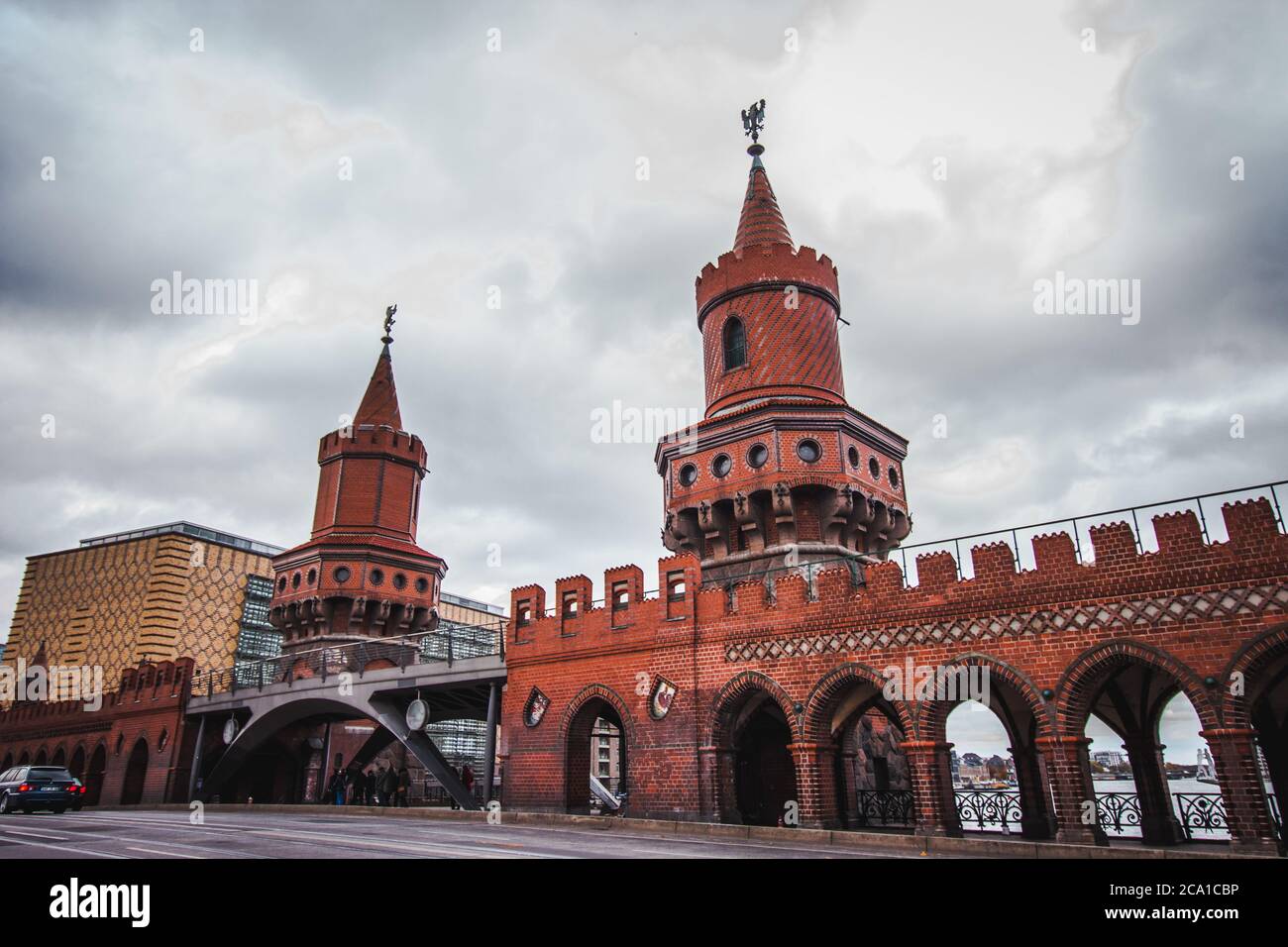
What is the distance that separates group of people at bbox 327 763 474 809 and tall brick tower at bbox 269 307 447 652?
530 cm

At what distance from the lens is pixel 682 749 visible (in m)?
18.7

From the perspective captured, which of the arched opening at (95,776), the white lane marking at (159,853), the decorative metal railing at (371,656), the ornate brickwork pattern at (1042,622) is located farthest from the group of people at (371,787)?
the white lane marking at (159,853)

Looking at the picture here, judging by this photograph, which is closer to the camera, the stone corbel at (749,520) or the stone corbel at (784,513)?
the stone corbel at (784,513)

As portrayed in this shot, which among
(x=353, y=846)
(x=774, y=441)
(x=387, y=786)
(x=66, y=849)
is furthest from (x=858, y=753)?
(x=387, y=786)

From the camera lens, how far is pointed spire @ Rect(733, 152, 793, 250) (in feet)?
90.3

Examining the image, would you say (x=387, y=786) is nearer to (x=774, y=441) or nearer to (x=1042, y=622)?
(x=774, y=441)

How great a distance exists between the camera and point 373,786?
32.6 metres

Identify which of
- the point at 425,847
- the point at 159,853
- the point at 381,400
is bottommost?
the point at 425,847

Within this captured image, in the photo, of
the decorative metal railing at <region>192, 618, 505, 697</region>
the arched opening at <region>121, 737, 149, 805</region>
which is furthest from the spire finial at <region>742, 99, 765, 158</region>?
the arched opening at <region>121, 737, 149, 805</region>

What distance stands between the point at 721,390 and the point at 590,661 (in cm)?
959

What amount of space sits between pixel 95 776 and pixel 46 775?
16908 millimetres

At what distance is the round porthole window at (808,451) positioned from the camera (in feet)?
74.4

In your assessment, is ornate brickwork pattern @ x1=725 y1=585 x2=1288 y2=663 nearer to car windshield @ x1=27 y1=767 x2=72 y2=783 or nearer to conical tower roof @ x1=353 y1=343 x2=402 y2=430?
car windshield @ x1=27 y1=767 x2=72 y2=783

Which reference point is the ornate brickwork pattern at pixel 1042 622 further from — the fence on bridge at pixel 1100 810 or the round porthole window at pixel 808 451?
the round porthole window at pixel 808 451
